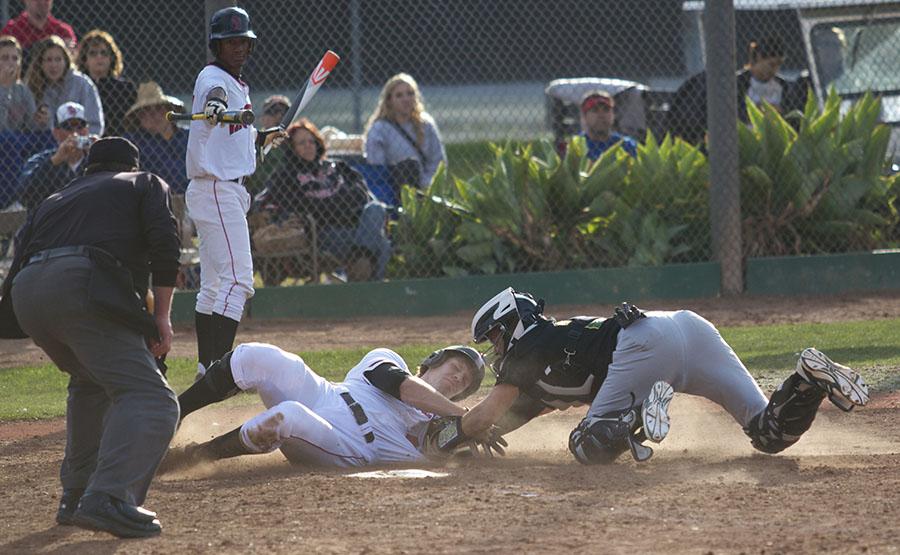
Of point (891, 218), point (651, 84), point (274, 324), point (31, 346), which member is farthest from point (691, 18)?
point (31, 346)

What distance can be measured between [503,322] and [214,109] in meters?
2.18

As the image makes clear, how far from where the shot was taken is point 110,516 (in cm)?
446

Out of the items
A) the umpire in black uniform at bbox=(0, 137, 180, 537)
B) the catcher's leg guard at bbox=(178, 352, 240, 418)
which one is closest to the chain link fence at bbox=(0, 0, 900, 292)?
the catcher's leg guard at bbox=(178, 352, 240, 418)

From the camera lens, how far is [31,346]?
10062 millimetres

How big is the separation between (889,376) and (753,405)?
7.48 feet

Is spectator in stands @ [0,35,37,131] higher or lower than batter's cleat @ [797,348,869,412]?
higher

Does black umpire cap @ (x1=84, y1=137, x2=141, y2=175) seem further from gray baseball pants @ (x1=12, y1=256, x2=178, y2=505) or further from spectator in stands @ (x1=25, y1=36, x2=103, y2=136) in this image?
spectator in stands @ (x1=25, y1=36, x2=103, y2=136)

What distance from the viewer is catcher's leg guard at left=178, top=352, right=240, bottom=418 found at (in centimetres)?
602

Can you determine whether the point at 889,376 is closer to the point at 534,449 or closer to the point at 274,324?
the point at 534,449

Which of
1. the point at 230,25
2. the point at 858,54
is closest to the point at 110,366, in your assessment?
the point at 230,25

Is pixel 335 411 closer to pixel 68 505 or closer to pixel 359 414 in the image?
pixel 359 414

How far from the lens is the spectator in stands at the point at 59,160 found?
986 centimetres

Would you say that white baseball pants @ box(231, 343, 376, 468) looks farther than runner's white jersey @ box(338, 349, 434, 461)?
No

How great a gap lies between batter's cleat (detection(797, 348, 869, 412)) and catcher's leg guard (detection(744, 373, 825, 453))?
8 centimetres
